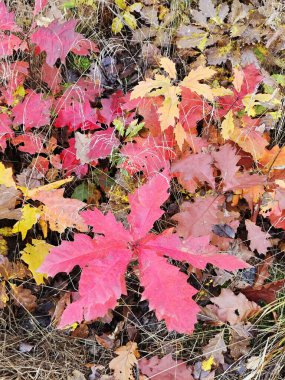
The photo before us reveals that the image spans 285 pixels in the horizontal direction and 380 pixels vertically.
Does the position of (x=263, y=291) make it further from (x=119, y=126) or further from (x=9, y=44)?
(x=9, y=44)

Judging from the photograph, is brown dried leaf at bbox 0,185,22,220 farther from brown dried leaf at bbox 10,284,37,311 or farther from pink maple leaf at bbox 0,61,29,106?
pink maple leaf at bbox 0,61,29,106

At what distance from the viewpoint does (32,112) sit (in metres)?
1.87

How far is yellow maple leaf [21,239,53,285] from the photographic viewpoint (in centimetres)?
172

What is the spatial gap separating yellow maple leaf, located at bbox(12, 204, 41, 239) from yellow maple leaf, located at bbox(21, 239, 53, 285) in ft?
0.19

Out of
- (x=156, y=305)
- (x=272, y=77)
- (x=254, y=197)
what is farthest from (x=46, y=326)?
(x=272, y=77)

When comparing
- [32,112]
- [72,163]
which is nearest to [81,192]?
[72,163]

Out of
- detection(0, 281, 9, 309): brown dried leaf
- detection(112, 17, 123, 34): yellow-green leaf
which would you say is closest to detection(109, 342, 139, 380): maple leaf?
detection(0, 281, 9, 309): brown dried leaf

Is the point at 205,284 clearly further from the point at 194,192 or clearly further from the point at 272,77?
the point at 272,77

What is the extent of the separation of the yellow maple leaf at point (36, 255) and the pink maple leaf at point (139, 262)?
440 mm

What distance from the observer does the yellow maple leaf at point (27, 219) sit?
1.71 meters

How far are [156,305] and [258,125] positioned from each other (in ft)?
3.49

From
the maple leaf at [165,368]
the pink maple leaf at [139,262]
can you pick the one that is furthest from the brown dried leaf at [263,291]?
the pink maple leaf at [139,262]

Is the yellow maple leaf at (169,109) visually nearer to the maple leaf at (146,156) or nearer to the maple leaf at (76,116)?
the maple leaf at (146,156)

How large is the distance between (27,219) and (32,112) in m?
0.49
